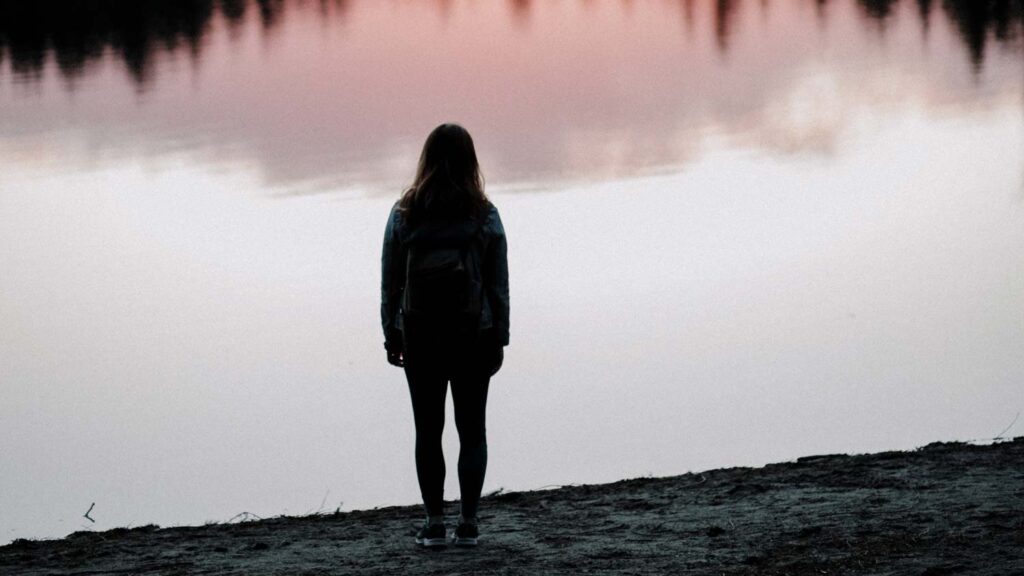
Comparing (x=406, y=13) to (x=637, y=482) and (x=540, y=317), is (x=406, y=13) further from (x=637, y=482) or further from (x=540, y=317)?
(x=637, y=482)

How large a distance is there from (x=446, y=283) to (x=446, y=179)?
42cm

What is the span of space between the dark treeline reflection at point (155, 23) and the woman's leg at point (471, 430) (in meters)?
31.0

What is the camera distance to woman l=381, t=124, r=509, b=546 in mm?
7062

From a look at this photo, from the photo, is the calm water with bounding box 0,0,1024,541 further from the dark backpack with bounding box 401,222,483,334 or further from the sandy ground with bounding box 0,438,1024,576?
the dark backpack with bounding box 401,222,483,334

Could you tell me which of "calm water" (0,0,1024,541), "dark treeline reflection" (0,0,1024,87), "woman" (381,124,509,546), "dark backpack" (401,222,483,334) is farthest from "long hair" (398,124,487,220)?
"dark treeline reflection" (0,0,1024,87)

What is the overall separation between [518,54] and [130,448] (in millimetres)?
30612

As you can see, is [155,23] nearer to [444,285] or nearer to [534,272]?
[534,272]

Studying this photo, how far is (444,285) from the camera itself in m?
7.08

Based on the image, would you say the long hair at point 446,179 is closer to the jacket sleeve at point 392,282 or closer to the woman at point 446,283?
the woman at point 446,283

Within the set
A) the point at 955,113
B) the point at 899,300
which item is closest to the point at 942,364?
the point at 899,300

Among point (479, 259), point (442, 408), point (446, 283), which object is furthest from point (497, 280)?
point (442, 408)

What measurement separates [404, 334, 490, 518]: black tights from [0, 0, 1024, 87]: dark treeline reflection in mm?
31012

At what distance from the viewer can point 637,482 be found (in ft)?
29.8

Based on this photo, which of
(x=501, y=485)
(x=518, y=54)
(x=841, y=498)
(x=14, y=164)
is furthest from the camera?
(x=518, y=54)
